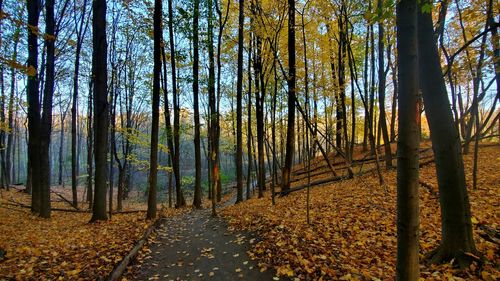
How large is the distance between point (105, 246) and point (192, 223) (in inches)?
143

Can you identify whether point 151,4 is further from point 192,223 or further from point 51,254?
point 51,254

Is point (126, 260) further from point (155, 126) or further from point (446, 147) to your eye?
point (155, 126)

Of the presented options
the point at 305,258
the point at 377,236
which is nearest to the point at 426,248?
the point at 377,236

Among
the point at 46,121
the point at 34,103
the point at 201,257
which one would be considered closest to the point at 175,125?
the point at 46,121

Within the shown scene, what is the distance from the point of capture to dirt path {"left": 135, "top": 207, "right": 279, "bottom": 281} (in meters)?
4.90

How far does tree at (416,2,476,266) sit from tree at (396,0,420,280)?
179 cm

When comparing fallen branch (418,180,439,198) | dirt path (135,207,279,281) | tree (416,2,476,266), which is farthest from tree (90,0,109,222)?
fallen branch (418,180,439,198)

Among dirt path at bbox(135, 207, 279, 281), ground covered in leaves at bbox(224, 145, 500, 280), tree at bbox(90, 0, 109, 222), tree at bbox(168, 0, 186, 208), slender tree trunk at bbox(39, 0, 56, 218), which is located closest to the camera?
ground covered in leaves at bbox(224, 145, 500, 280)

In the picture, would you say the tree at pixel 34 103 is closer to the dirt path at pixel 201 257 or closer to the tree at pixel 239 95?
the dirt path at pixel 201 257

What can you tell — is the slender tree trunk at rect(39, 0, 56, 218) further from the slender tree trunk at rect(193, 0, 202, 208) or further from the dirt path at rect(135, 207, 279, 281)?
the dirt path at rect(135, 207, 279, 281)

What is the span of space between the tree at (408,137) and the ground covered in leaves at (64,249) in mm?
4771

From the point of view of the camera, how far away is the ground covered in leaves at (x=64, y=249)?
4.77m

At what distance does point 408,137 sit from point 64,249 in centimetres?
708

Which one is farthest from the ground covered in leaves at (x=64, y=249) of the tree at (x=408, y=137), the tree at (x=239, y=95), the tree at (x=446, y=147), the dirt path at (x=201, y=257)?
the tree at (x=239, y=95)
